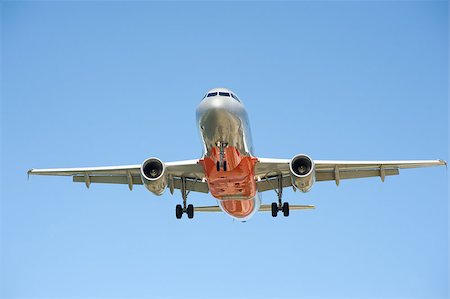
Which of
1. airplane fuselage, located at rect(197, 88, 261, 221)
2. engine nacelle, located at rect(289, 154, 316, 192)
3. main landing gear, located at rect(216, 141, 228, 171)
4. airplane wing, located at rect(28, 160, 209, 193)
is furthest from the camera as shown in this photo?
airplane wing, located at rect(28, 160, 209, 193)

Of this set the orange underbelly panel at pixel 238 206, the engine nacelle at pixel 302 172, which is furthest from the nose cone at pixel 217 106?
the orange underbelly panel at pixel 238 206

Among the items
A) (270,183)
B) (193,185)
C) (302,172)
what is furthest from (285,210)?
(193,185)

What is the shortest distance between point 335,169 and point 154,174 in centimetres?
848

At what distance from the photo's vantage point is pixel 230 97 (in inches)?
1217

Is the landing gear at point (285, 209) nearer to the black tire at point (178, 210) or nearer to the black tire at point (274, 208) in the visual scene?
the black tire at point (274, 208)

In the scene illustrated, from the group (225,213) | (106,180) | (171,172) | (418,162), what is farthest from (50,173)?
(418,162)

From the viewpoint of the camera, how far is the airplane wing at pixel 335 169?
3406cm

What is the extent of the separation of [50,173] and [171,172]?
20.1 feet

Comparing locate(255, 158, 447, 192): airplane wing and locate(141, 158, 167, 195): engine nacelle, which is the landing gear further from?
locate(141, 158, 167, 195): engine nacelle

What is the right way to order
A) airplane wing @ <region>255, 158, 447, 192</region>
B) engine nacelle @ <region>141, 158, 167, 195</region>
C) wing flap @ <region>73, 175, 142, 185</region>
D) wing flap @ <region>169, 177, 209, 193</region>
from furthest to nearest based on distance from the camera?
wing flap @ <region>73, 175, 142, 185</region>
wing flap @ <region>169, 177, 209, 193</region>
airplane wing @ <region>255, 158, 447, 192</region>
engine nacelle @ <region>141, 158, 167, 195</region>

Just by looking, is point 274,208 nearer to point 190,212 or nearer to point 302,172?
point 190,212

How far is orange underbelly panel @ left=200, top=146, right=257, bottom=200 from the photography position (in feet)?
105

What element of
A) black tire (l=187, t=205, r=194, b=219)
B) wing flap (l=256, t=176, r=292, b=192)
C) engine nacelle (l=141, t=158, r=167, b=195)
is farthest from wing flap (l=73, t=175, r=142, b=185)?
wing flap (l=256, t=176, r=292, b=192)

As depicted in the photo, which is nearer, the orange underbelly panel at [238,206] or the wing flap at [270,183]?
the orange underbelly panel at [238,206]
